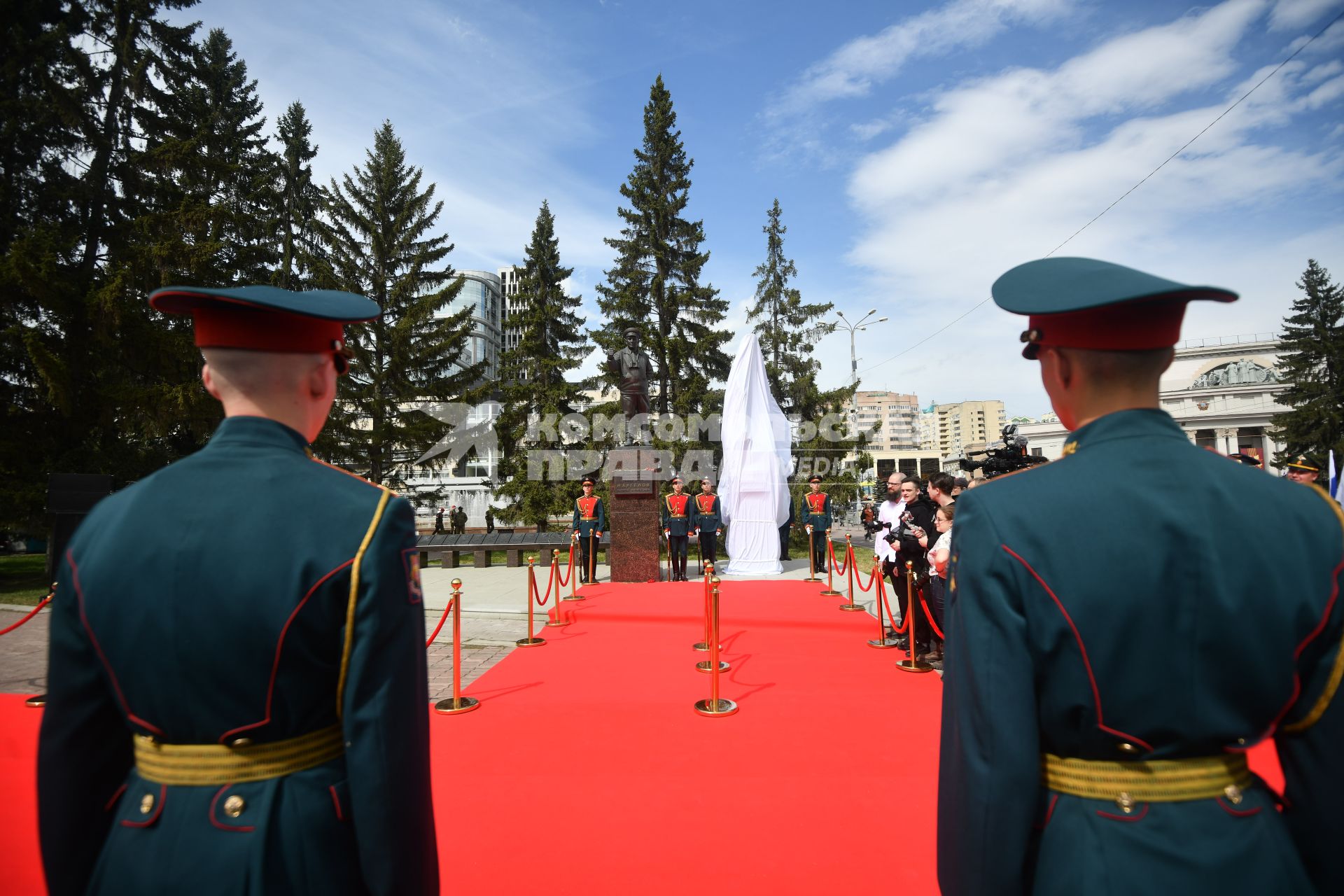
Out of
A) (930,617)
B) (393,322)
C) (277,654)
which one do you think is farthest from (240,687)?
(393,322)

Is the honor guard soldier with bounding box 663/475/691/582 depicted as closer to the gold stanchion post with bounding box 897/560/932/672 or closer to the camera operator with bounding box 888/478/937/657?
the camera operator with bounding box 888/478/937/657

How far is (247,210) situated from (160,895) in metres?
28.7

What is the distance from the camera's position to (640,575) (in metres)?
12.6

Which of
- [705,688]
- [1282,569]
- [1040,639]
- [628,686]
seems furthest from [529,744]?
[1282,569]

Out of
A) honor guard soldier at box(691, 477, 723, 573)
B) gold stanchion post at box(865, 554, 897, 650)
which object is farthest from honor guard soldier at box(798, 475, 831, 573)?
gold stanchion post at box(865, 554, 897, 650)

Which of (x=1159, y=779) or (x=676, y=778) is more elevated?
(x=1159, y=779)

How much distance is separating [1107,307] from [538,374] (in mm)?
29964

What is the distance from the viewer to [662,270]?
29.0 metres

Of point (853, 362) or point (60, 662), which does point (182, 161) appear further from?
point (853, 362)

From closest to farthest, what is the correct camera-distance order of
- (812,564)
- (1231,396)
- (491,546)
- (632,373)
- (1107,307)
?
(1107,307) < (812,564) < (632,373) < (491,546) < (1231,396)

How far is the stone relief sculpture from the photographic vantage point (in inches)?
2323

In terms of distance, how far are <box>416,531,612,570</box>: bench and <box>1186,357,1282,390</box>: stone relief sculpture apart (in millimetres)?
69649

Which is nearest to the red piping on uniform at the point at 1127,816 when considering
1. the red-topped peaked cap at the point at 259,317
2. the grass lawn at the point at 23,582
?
the red-topped peaked cap at the point at 259,317

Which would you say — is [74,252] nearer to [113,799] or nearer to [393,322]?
[393,322]
